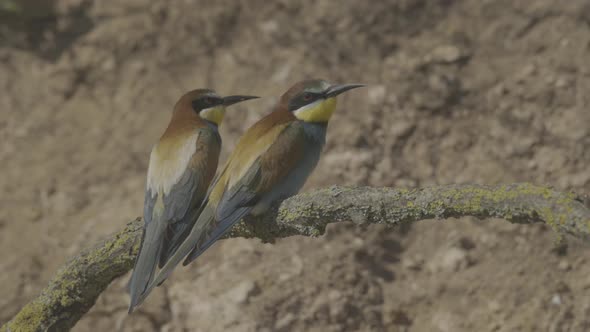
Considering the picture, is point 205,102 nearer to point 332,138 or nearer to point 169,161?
point 169,161

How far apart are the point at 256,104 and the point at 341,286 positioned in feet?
4.44

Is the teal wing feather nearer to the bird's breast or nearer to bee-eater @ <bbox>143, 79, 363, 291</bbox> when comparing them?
bee-eater @ <bbox>143, 79, 363, 291</bbox>

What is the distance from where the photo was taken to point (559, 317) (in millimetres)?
3170

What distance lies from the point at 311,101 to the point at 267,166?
Result: 42 cm

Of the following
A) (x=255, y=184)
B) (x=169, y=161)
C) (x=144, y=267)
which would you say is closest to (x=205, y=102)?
(x=169, y=161)

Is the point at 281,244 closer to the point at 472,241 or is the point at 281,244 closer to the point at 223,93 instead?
the point at 472,241

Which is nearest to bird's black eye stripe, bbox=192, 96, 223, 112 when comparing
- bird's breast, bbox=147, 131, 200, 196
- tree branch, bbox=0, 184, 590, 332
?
bird's breast, bbox=147, 131, 200, 196

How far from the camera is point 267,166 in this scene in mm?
2654

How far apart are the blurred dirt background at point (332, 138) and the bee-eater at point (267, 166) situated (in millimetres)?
872

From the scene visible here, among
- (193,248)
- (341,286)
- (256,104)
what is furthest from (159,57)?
(193,248)

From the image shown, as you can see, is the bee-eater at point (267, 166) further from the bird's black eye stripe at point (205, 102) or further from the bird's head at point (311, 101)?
the bird's black eye stripe at point (205, 102)

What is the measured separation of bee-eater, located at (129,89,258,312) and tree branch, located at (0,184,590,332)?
0.08m

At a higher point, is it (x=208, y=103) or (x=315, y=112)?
(x=208, y=103)

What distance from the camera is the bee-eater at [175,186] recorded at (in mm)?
2449
